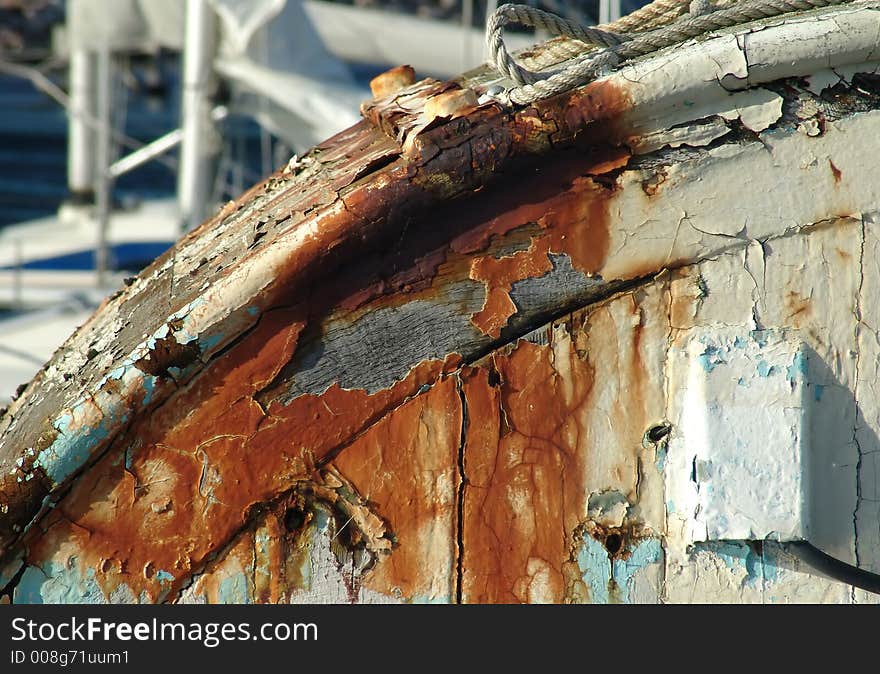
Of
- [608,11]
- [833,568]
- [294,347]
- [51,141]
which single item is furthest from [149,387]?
[51,141]

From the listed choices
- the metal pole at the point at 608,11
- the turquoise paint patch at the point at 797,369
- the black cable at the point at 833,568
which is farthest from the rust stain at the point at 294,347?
the metal pole at the point at 608,11

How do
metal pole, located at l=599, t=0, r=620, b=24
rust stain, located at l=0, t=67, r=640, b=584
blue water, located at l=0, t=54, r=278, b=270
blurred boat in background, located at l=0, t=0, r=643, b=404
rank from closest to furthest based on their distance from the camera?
rust stain, located at l=0, t=67, r=640, b=584, metal pole, located at l=599, t=0, r=620, b=24, blurred boat in background, located at l=0, t=0, r=643, b=404, blue water, located at l=0, t=54, r=278, b=270

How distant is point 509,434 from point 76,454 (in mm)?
608

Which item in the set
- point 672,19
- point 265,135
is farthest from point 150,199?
point 672,19

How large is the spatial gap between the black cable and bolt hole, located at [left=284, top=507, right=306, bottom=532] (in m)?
0.68

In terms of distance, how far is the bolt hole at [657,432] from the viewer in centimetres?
149

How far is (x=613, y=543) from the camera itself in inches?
59.7

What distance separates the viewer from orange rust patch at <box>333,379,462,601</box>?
4.92ft

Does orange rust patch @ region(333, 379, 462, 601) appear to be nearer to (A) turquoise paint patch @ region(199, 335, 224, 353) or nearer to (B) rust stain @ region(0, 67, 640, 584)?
(B) rust stain @ region(0, 67, 640, 584)

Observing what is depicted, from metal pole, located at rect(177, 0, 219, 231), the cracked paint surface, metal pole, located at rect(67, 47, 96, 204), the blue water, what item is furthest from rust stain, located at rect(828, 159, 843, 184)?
the blue water

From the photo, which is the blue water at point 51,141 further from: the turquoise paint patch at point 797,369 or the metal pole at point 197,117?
the turquoise paint patch at point 797,369

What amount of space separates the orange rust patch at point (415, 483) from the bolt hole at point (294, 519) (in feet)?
0.28

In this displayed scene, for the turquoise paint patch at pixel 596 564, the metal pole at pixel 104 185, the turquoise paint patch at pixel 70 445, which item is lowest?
the turquoise paint patch at pixel 596 564

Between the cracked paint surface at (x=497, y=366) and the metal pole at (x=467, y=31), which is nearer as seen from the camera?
the cracked paint surface at (x=497, y=366)
